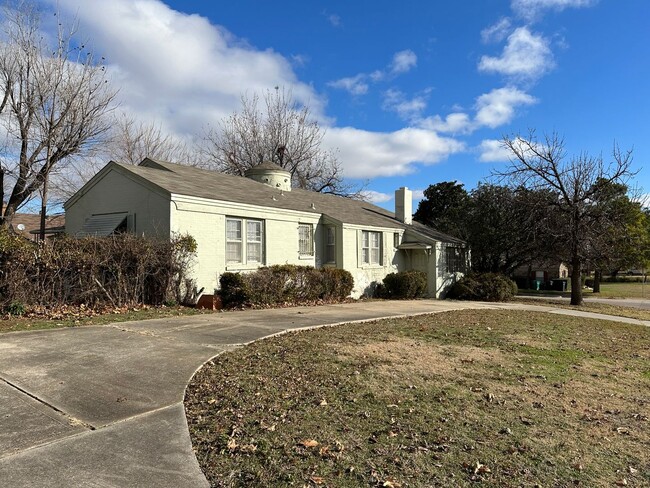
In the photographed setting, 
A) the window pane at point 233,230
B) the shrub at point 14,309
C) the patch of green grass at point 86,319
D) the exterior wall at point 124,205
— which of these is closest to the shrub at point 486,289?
the window pane at point 233,230

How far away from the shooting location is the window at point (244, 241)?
48.7 ft

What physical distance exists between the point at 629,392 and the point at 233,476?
210 inches

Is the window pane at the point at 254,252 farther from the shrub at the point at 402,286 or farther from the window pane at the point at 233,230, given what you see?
the shrub at the point at 402,286

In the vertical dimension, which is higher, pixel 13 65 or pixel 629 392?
pixel 13 65

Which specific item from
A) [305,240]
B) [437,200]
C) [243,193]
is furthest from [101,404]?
[437,200]

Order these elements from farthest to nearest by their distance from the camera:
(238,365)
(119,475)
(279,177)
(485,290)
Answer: (279,177) → (485,290) → (238,365) → (119,475)

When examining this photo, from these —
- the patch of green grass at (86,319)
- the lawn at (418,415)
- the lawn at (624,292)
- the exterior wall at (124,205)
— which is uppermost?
the exterior wall at (124,205)

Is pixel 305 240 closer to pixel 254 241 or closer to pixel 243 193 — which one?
pixel 254 241

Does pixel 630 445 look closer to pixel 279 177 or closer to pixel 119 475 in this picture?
pixel 119 475

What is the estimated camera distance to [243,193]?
54.9 ft

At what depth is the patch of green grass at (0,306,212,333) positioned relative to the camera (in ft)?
28.4

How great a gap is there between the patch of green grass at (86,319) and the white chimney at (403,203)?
14.0m

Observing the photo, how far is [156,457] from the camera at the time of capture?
3566mm

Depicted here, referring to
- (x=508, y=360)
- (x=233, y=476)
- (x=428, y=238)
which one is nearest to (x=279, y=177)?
(x=428, y=238)
